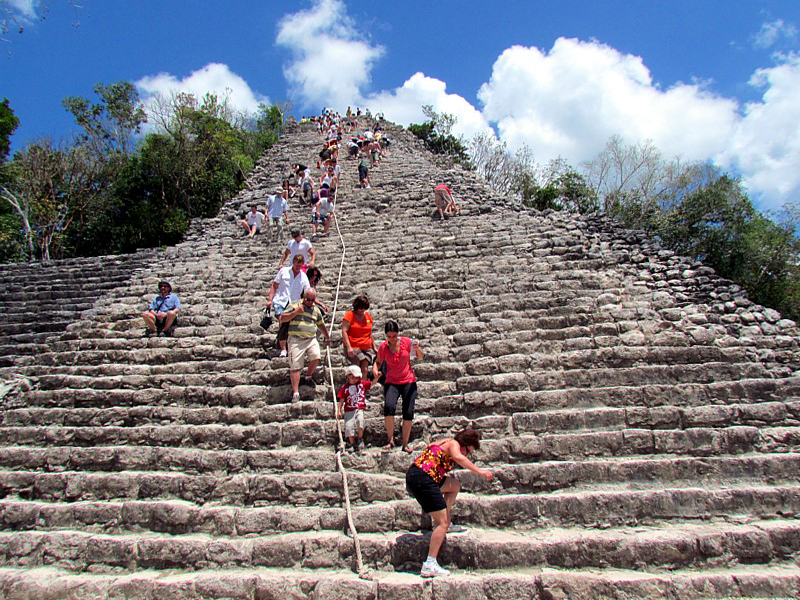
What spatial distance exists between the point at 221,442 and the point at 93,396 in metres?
1.86

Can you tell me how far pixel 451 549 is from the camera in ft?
9.50

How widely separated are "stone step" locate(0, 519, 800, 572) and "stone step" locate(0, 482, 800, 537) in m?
0.07

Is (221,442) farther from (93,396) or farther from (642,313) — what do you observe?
(642,313)

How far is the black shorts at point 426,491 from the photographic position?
2.82 meters

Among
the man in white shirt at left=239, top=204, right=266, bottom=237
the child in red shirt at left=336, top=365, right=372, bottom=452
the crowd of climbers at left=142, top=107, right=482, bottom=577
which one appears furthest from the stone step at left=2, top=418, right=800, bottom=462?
the man in white shirt at left=239, top=204, right=266, bottom=237

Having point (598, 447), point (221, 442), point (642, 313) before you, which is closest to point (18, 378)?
point (221, 442)

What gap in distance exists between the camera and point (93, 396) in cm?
473

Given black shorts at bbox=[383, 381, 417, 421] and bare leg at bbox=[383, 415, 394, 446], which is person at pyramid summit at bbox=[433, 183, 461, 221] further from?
bare leg at bbox=[383, 415, 394, 446]

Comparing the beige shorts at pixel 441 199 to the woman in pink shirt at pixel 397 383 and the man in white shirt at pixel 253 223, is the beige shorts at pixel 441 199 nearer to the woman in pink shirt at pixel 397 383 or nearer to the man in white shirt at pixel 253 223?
the man in white shirt at pixel 253 223

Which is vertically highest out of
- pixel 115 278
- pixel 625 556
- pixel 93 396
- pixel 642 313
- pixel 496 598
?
pixel 115 278

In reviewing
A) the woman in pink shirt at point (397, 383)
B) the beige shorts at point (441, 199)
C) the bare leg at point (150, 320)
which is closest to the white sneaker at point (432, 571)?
the woman in pink shirt at point (397, 383)

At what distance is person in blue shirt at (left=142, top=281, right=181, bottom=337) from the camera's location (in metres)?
5.79

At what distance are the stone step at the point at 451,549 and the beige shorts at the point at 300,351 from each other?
1677 mm

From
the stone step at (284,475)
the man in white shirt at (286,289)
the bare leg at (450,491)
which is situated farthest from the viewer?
the man in white shirt at (286,289)
